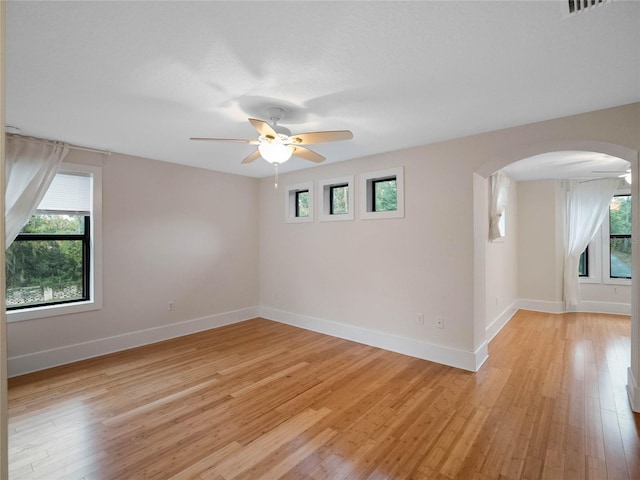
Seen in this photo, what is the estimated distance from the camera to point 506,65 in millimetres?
1872

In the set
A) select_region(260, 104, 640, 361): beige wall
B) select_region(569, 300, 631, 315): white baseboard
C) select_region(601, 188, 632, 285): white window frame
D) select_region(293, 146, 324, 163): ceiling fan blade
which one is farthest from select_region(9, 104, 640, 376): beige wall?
select_region(293, 146, 324, 163): ceiling fan blade

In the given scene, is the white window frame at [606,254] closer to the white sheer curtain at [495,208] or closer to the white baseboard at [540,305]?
the white baseboard at [540,305]

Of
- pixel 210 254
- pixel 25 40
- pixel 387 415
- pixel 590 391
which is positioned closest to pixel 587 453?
pixel 590 391

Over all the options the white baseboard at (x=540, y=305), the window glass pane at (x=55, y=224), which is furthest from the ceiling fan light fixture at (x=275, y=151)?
the white baseboard at (x=540, y=305)

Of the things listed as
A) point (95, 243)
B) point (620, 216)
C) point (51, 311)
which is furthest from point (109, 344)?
point (620, 216)

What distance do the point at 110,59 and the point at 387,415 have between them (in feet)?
10.4

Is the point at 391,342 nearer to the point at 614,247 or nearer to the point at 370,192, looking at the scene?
the point at 370,192

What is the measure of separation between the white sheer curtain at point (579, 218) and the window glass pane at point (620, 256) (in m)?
0.54

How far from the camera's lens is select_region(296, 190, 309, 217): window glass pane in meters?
5.09

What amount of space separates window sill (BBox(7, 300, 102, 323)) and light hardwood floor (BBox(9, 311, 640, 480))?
2.01 ft

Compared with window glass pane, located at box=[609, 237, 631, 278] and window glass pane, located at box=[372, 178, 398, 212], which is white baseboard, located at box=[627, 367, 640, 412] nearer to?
window glass pane, located at box=[372, 178, 398, 212]

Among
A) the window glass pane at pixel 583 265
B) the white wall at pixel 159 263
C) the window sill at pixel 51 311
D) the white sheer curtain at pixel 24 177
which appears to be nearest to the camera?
the white sheer curtain at pixel 24 177

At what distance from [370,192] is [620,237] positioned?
5.02 m

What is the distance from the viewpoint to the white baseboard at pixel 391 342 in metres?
3.28
